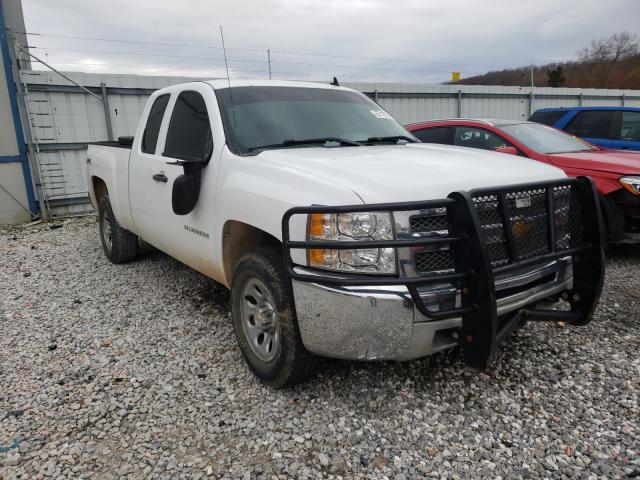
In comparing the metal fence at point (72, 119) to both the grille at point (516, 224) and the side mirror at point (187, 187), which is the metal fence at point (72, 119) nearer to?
the side mirror at point (187, 187)

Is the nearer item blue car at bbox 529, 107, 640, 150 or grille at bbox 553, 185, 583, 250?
grille at bbox 553, 185, 583, 250

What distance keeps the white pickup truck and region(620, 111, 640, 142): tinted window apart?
5.71 meters

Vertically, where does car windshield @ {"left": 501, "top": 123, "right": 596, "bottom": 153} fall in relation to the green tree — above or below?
below

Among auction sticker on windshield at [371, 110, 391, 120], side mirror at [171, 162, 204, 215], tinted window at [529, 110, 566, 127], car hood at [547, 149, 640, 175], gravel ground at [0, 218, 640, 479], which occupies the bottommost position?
gravel ground at [0, 218, 640, 479]

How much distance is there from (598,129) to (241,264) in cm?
716

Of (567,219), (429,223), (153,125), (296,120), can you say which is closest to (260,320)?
(429,223)

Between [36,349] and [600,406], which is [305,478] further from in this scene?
[36,349]

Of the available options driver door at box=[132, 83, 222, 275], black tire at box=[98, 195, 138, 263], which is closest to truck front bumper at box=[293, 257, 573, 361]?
driver door at box=[132, 83, 222, 275]

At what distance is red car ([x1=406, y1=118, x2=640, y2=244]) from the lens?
4984 millimetres

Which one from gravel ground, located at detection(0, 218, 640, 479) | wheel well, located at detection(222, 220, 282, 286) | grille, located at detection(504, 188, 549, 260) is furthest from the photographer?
wheel well, located at detection(222, 220, 282, 286)

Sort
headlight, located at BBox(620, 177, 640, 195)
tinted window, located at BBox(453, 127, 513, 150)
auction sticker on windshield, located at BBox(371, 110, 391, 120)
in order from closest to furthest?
auction sticker on windshield, located at BBox(371, 110, 391, 120) → headlight, located at BBox(620, 177, 640, 195) → tinted window, located at BBox(453, 127, 513, 150)

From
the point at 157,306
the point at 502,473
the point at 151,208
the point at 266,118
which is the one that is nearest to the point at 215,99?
the point at 266,118

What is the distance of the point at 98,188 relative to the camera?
6.05m

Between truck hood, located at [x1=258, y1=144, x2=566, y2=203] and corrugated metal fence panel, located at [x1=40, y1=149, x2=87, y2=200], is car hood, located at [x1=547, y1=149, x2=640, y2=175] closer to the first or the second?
truck hood, located at [x1=258, y1=144, x2=566, y2=203]
